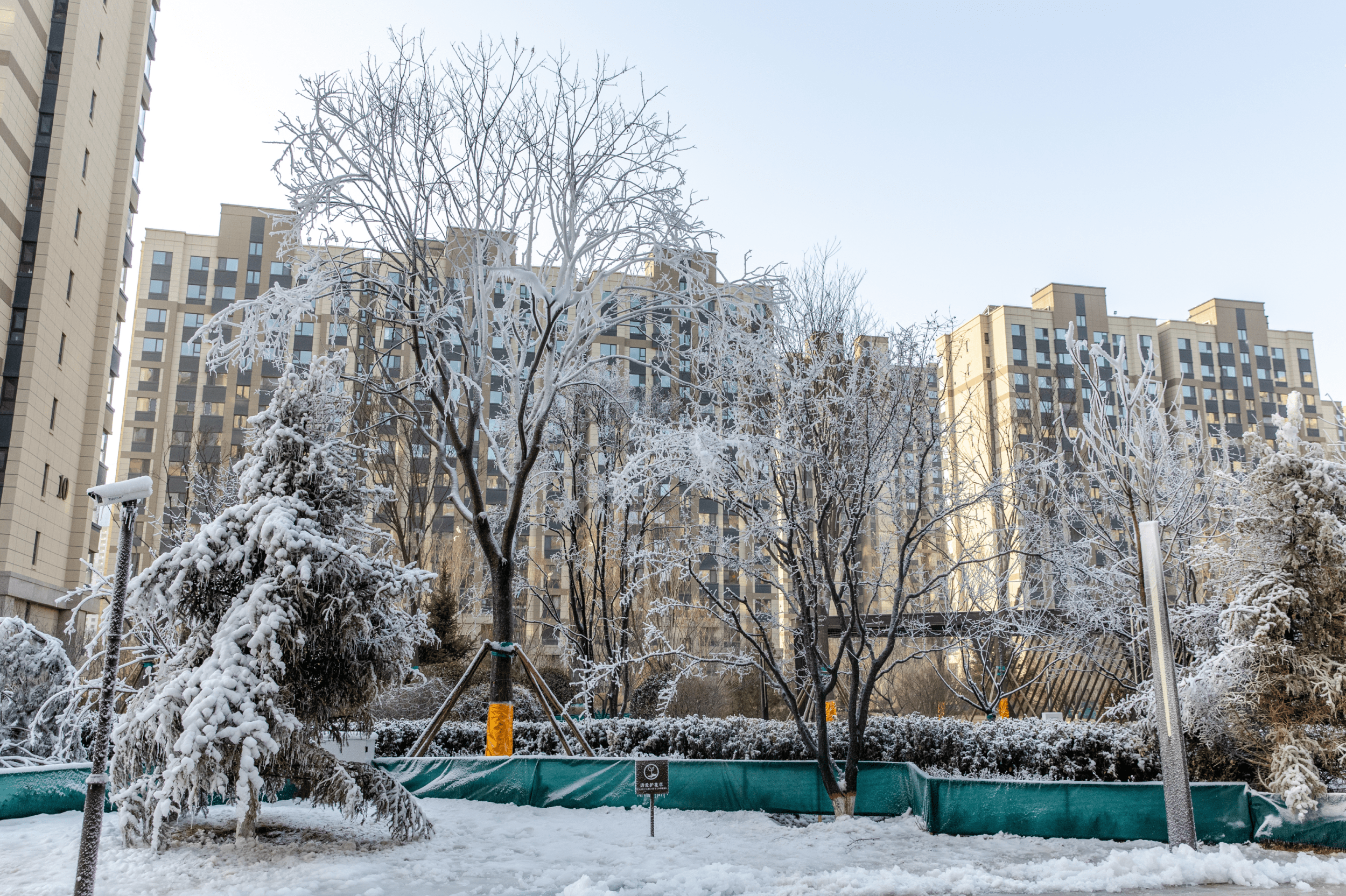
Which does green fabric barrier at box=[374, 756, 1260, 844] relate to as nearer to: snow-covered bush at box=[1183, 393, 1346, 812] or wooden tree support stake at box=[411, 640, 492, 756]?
wooden tree support stake at box=[411, 640, 492, 756]

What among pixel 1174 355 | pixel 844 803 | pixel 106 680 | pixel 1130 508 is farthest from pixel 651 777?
pixel 1174 355

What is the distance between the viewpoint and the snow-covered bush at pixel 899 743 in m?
13.7

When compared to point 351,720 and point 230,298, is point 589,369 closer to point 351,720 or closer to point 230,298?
point 351,720

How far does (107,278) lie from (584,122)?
1409 inches

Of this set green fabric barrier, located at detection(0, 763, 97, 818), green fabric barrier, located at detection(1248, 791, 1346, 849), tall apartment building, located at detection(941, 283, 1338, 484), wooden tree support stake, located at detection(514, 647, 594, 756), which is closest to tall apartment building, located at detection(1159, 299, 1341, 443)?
tall apartment building, located at detection(941, 283, 1338, 484)

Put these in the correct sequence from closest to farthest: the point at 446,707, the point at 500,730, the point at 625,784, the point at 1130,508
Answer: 1. the point at 625,784
2. the point at 446,707
3. the point at 500,730
4. the point at 1130,508

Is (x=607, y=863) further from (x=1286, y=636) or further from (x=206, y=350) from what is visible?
(x=206, y=350)

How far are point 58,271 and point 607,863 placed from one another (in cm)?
3625

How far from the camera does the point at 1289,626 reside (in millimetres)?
12336

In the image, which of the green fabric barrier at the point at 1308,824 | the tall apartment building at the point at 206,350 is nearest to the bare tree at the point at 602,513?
the green fabric barrier at the point at 1308,824

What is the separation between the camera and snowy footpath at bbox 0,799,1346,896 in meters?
8.64

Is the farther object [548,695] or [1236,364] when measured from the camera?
[1236,364]

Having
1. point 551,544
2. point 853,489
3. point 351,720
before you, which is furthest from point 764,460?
point 551,544

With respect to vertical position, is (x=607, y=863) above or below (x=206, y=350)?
below
